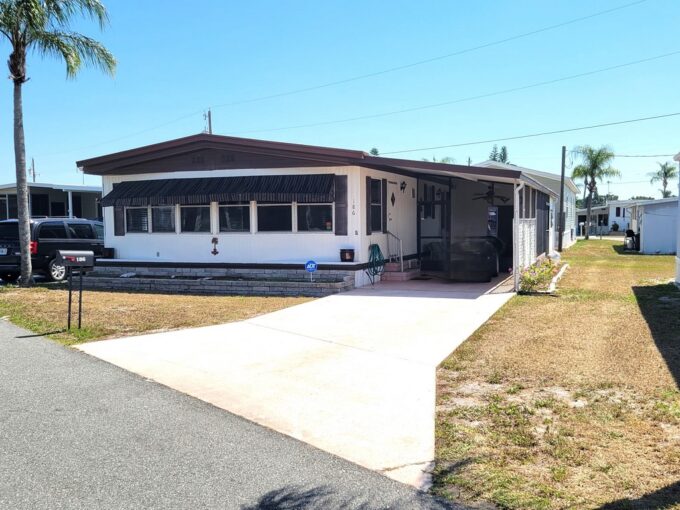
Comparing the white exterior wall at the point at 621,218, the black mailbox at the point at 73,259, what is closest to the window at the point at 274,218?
the black mailbox at the point at 73,259

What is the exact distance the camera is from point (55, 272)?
1608cm

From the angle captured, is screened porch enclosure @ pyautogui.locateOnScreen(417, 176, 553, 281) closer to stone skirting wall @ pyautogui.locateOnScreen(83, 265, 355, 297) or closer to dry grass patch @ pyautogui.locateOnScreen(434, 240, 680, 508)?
stone skirting wall @ pyautogui.locateOnScreen(83, 265, 355, 297)

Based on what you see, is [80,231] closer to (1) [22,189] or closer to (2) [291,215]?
(1) [22,189]

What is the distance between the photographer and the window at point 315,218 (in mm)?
14297

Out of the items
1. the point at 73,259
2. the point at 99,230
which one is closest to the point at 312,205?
the point at 73,259

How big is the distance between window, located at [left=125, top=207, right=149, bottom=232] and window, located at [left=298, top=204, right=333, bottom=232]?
4.60 meters

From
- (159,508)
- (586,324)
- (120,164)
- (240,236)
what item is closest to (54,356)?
(159,508)

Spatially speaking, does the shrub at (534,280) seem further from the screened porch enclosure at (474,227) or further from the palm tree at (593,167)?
the palm tree at (593,167)

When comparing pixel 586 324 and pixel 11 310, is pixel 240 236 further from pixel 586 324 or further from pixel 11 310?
pixel 586 324

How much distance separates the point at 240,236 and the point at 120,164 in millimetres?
4162

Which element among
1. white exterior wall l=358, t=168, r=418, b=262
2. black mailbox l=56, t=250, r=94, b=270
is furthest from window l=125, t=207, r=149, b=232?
black mailbox l=56, t=250, r=94, b=270

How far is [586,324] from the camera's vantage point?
858 cm

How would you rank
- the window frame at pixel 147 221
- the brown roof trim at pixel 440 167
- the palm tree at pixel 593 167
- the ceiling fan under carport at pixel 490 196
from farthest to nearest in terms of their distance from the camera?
the palm tree at pixel 593 167 < the ceiling fan under carport at pixel 490 196 < the window frame at pixel 147 221 < the brown roof trim at pixel 440 167

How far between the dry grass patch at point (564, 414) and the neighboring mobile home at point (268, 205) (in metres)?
5.13
